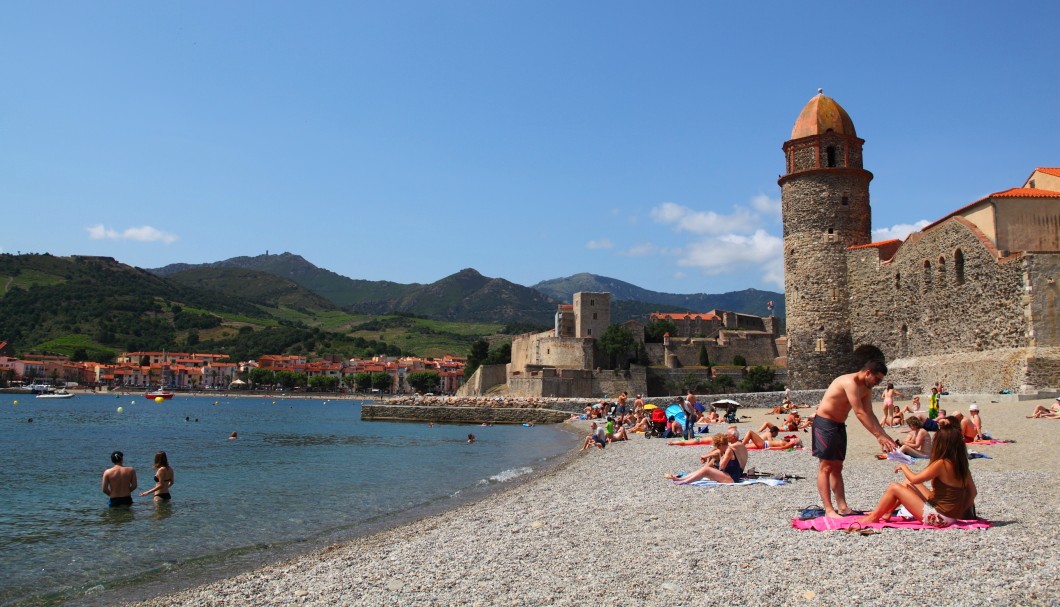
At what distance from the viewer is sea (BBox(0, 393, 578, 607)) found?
8.05 m

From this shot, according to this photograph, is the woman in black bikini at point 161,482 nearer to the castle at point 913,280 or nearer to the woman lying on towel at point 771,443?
the woman lying on towel at point 771,443

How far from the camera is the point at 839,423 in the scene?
6.45 m

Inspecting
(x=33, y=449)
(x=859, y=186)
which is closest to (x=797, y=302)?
(x=859, y=186)

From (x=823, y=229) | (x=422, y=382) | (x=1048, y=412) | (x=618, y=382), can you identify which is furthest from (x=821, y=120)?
(x=422, y=382)

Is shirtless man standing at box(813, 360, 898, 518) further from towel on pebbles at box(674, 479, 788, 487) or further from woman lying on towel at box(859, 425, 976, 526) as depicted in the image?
towel on pebbles at box(674, 479, 788, 487)

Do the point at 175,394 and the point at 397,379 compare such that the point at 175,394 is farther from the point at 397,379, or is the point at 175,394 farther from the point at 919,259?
the point at 919,259

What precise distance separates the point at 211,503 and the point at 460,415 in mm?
29984

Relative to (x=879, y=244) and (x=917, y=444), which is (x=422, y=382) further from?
(x=917, y=444)

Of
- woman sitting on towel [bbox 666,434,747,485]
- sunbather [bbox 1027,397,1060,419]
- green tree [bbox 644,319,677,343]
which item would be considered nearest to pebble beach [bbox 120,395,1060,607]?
woman sitting on towel [bbox 666,434,747,485]

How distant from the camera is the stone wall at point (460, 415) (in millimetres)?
39406

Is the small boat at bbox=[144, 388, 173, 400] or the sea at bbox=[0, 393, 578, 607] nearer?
the sea at bbox=[0, 393, 578, 607]

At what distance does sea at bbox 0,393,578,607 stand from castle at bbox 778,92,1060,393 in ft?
29.9

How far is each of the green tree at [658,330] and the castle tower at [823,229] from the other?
36968mm

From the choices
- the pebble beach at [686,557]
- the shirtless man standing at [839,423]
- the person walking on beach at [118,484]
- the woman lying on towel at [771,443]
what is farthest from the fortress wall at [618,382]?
the shirtless man standing at [839,423]
